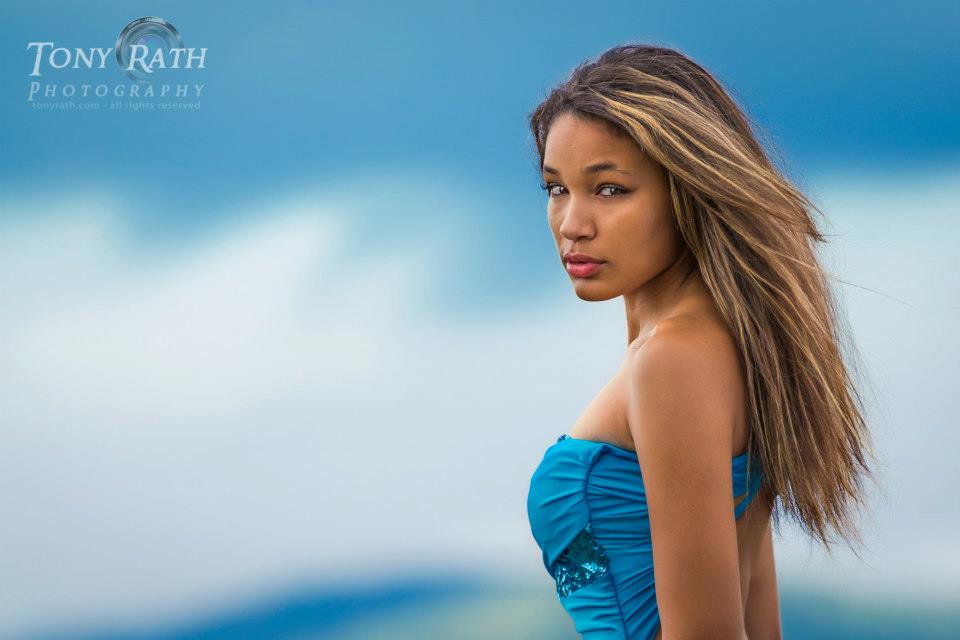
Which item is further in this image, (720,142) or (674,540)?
(720,142)

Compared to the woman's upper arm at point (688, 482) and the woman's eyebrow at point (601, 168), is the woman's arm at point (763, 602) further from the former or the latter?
the woman's eyebrow at point (601, 168)

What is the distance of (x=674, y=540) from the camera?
4.52ft

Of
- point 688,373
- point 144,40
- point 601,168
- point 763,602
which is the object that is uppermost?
point 144,40

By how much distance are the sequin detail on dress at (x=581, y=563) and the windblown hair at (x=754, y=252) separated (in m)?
0.25

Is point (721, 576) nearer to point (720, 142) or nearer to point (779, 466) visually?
point (779, 466)

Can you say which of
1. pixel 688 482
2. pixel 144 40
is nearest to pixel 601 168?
pixel 688 482

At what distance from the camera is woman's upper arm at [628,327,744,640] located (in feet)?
4.47

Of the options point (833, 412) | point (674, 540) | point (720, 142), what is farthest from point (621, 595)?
point (720, 142)

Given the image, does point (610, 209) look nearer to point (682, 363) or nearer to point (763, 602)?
point (682, 363)

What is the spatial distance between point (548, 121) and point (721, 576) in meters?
0.69

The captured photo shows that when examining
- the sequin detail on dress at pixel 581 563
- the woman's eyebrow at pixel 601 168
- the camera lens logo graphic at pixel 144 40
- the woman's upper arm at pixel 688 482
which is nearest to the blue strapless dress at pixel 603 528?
the sequin detail on dress at pixel 581 563

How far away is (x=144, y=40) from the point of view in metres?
4.43

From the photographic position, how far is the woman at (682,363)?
138cm

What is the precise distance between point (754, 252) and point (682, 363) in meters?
0.23
